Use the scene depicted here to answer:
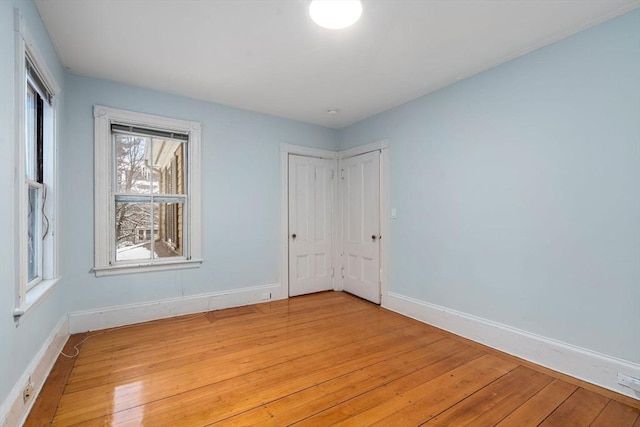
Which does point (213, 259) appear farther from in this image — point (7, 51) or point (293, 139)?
point (7, 51)

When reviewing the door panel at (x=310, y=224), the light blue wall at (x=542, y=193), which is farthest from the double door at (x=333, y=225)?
the light blue wall at (x=542, y=193)

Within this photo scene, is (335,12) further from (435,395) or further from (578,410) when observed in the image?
(578,410)

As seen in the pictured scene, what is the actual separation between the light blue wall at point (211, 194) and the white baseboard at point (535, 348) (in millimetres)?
2251

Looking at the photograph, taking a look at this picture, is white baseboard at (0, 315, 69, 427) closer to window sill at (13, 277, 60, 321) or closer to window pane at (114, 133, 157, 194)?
window sill at (13, 277, 60, 321)

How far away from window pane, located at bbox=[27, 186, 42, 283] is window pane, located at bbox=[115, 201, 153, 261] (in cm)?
89

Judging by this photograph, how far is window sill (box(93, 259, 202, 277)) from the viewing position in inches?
123

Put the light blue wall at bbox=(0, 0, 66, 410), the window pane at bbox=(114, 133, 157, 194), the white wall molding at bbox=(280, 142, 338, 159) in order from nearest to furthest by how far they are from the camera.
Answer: the light blue wall at bbox=(0, 0, 66, 410), the window pane at bbox=(114, 133, 157, 194), the white wall molding at bbox=(280, 142, 338, 159)

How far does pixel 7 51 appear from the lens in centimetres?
158

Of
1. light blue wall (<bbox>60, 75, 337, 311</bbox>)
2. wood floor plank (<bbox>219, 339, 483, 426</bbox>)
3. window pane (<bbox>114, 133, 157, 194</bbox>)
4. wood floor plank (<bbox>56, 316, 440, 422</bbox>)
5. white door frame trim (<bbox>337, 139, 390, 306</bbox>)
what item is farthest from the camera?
Result: white door frame trim (<bbox>337, 139, 390, 306</bbox>)

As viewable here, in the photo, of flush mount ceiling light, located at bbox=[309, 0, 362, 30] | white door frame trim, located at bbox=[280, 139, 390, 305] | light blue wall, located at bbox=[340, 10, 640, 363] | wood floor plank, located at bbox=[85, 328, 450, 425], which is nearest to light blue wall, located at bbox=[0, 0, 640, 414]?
light blue wall, located at bbox=[340, 10, 640, 363]

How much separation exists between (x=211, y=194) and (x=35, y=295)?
1.98m

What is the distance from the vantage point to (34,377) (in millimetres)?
1948

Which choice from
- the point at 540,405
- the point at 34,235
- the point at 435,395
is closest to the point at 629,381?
the point at 540,405

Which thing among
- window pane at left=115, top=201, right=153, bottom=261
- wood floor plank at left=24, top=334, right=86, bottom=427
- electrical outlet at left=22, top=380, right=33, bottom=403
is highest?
window pane at left=115, top=201, right=153, bottom=261
